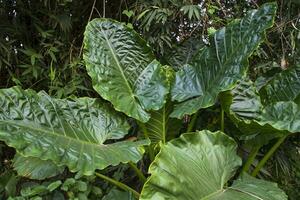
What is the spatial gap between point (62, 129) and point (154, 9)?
909 millimetres

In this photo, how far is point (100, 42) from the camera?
1825 millimetres

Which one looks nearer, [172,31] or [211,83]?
[211,83]

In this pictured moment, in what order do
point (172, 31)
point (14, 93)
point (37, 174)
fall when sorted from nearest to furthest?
point (14, 93), point (37, 174), point (172, 31)

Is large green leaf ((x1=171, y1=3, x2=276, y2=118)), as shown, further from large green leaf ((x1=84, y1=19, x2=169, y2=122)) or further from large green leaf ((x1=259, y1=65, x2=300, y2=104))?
large green leaf ((x1=259, y1=65, x2=300, y2=104))

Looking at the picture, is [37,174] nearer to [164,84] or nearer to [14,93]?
[14,93]

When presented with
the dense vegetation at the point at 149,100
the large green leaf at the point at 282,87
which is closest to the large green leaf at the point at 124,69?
the dense vegetation at the point at 149,100

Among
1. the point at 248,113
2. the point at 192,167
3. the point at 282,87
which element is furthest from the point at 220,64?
the point at 192,167

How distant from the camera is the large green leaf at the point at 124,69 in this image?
1.70 meters

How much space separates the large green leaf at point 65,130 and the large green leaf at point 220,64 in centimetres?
30

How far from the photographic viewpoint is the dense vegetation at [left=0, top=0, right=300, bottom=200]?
1.31m

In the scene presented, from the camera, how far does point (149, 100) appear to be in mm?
1733

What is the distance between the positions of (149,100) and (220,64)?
13.5 inches

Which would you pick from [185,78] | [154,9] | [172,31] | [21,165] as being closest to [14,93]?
[21,165]

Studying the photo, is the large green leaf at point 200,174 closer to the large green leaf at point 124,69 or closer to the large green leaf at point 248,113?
the large green leaf at point 248,113
